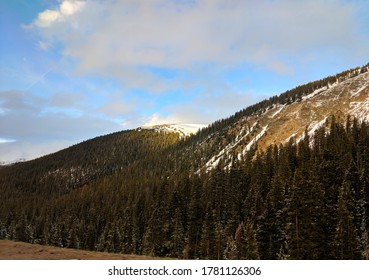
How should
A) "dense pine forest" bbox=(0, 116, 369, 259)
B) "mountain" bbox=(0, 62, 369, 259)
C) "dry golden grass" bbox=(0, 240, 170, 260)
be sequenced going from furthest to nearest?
"mountain" bbox=(0, 62, 369, 259)
"dense pine forest" bbox=(0, 116, 369, 259)
"dry golden grass" bbox=(0, 240, 170, 260)

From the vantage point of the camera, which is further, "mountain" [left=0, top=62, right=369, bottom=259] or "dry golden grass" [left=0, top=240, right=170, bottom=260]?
"mountain" [left=0, top=62, right=369, bottom=259]

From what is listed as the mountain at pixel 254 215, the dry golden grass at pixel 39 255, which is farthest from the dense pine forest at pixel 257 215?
the dry golden grass at pixel 39 255

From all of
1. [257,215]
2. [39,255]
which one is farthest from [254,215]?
[39,255]

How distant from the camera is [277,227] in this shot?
67.8 meters

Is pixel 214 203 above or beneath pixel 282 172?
beneath

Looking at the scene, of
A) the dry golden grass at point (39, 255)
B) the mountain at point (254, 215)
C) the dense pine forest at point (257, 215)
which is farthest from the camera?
the mountain at point (254, 215)

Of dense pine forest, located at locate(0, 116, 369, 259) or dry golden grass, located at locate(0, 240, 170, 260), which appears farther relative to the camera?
dense pine forest, located at locate(0, 116, 369, 259)

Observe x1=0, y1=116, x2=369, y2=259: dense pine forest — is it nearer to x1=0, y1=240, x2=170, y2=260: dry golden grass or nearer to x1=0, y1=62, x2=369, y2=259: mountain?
x1=0, y1=62, x2=369, y2=259: mountain

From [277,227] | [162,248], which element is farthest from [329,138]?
[162,248]

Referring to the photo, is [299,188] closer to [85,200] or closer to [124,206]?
[124,206]

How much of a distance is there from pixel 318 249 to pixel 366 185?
30.6 m

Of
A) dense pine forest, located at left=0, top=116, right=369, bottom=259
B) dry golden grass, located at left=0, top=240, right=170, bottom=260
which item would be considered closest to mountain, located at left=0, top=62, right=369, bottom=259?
dense pine forest, located at left=0, top=116, right=369, bottom=259

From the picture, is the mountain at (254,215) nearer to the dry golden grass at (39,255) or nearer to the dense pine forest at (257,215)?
the dense pine forest at (257,215)

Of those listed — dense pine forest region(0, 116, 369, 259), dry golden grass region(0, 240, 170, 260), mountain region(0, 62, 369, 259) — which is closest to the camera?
dry golden grass region(0, 240, 170, 260)
